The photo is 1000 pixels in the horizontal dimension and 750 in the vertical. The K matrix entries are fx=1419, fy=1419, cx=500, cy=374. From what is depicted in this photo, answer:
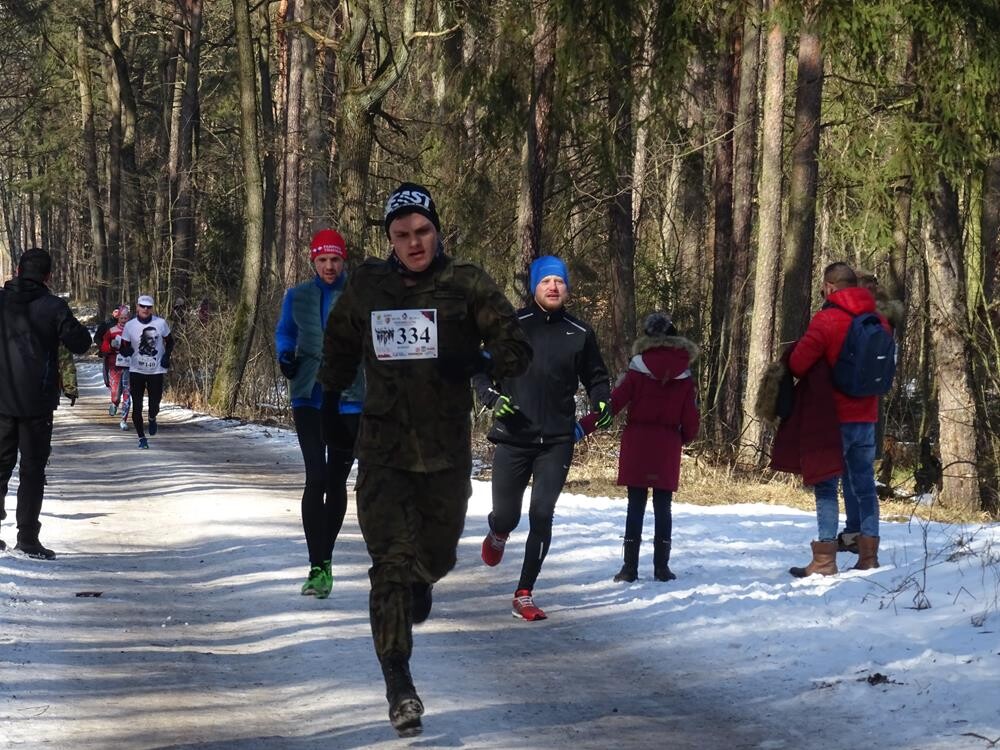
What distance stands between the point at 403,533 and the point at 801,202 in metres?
13.9

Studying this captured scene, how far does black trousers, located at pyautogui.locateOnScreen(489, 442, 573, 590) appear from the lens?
8172 millimetres

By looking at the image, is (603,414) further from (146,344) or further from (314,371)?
(146,344)

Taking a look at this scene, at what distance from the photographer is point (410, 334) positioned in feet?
18.3

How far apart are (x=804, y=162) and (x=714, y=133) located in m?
4.38

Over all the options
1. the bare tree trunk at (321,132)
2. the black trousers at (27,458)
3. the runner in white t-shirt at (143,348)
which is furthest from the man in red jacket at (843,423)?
the bare tree trunk at (321,132)

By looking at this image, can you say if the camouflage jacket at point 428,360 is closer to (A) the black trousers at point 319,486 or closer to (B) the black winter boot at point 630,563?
(A) the black trousers at point 319,486

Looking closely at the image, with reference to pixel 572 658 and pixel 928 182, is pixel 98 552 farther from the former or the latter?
pixel 928 182

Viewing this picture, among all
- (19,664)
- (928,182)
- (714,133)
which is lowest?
(19,664)

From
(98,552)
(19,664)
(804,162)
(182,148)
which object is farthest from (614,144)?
(182,148)

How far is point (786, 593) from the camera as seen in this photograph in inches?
337

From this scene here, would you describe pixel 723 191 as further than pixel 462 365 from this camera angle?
Yes

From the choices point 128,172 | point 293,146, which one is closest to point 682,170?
point 293,146

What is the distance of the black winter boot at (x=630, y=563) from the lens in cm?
929

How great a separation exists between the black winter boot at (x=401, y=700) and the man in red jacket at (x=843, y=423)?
4125 millimetres
